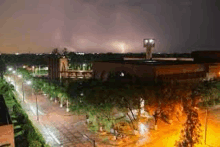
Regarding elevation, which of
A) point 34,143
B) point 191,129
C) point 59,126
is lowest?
point 59,126

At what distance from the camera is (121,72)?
19.9 metres

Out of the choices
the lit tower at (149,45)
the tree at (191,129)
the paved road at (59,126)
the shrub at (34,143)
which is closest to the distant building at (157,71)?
the paved road at (59,126)

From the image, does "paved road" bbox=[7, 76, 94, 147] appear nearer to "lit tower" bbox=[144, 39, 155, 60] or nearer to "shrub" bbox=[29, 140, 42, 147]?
"shrub" bbox=[29, 140, 42, 147]

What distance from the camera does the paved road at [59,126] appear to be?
1359 cm

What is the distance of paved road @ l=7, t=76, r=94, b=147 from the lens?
13588 millimetres

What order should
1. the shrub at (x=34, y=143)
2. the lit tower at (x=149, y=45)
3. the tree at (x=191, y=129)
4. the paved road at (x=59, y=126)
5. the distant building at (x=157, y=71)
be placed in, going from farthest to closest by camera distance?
the lit tower at (x=149, y=45) → the distant building at (x=157, y=71) → the paved road at (x=59, y=126) → the shrub at (x=34, y=143) → the tree at (x=191, y=129)

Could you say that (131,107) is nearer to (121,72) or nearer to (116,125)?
(116,125)

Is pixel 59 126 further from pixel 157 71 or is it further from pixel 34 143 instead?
pixel 157 71

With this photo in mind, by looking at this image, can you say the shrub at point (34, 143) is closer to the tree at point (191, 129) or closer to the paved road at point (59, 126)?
the paved road at point (59, 126)

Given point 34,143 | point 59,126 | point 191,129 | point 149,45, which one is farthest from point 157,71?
point 149,45

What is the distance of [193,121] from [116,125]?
645cm

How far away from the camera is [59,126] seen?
16312mm

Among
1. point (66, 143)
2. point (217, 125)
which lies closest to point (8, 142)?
point (66, 143)

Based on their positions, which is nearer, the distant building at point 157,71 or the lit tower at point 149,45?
the distant building at point 157,71
